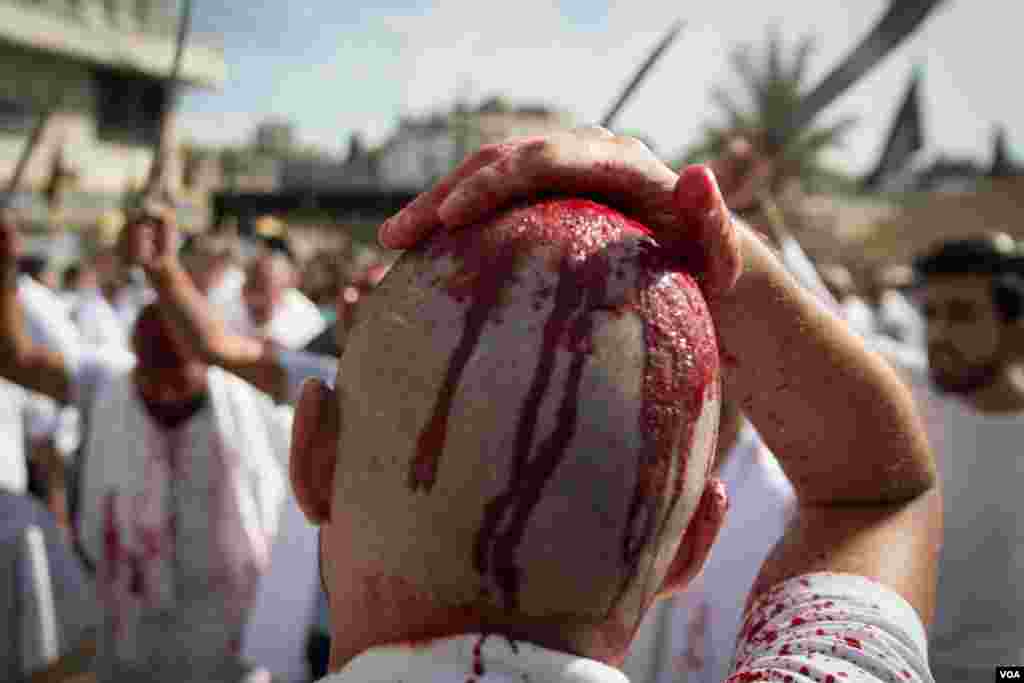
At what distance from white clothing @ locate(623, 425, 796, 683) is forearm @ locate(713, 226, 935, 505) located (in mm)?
1526

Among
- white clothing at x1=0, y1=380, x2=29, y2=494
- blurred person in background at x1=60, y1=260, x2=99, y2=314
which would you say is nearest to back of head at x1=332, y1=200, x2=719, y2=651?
white clothing at x1=0, y1=380, x2=29, y2=494

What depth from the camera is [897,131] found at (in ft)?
16.5

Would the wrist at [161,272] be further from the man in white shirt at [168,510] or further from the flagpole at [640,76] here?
the flagpole at [640,76]

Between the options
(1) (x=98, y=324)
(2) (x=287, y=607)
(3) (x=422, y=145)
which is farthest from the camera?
A: (3) (x=422, y=145)

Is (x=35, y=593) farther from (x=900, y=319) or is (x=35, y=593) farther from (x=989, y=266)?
(x=900, y=319)

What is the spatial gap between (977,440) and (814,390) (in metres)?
2.46

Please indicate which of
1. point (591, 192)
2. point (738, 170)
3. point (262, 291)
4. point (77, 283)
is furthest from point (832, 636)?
point (77, 283)

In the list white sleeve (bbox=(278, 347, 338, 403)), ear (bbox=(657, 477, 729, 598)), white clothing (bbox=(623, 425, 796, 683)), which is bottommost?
white clothing (bbox=(623, 425, 796, 683))

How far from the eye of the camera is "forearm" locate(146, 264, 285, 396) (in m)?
3.18

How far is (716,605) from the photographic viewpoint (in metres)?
2.85

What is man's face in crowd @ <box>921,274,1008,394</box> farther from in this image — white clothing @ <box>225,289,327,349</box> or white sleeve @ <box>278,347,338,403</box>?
white clothing @ <box>225,289,327,349</box>

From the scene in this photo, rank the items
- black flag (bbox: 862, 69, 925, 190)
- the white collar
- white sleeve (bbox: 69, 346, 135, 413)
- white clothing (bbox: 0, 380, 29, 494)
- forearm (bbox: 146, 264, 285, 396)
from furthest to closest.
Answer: black flag (bbox: 862, 69, 925, 190), white clothing (bbox: 0, 380, 29, 494), white sleeve (bbox: 69, 346, 135, 413), forearm (bbox: 146, 264, 285, 396), the white collar

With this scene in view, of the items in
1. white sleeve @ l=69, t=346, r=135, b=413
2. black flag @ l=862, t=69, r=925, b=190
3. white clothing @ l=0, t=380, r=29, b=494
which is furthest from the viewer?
black flag @ l=862, t=69, r=925, b=190

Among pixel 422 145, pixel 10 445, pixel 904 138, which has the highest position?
pixel 422 145
